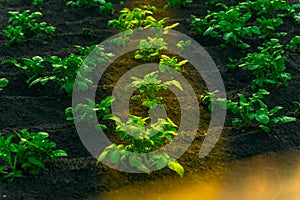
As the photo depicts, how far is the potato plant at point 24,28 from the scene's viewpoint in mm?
5526

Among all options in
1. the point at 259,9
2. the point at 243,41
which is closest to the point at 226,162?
the point at 243,41

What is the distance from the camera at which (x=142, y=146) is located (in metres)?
3.91

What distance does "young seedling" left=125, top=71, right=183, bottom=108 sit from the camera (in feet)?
14.6

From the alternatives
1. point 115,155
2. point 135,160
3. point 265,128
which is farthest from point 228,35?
point 115,155

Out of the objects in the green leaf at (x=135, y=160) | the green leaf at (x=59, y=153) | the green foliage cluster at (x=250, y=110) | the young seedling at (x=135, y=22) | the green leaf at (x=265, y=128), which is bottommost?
the green leaf at (x=59, y=153)

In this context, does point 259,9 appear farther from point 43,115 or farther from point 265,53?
point 43,115

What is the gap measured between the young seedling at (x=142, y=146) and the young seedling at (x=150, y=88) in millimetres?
558

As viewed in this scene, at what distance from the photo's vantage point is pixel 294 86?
512 centimetres

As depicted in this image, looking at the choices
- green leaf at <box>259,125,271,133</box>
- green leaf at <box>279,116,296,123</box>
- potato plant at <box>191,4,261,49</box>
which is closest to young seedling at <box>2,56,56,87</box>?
potato plant at <box>191,4,261,49</box>

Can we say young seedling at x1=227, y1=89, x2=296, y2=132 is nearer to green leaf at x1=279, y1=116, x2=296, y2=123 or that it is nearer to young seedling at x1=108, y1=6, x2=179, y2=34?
green leaf at x1=279, y1=116, x2=296, y2=123

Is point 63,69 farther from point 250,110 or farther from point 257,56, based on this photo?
point 257,56

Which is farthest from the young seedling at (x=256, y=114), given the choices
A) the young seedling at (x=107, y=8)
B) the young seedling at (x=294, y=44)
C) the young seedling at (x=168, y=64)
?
the young seedling at (x=107, y=8)

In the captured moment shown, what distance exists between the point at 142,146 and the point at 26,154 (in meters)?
0.84

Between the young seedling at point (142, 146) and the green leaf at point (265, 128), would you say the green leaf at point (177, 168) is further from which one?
the green leaf at point (265, 128)
